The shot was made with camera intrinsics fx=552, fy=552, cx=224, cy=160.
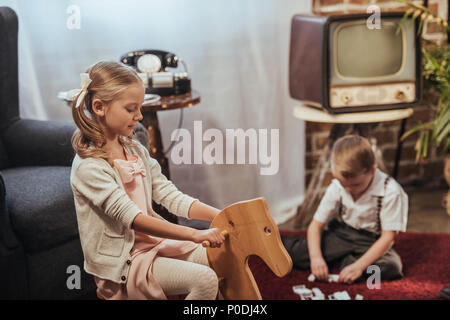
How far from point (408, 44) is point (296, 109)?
16.2 inches

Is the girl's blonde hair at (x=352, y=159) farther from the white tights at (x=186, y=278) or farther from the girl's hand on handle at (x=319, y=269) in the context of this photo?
the white tights at (x=186, y=278)

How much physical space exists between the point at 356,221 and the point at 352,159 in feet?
0.83

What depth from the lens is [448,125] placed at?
1901 millimetres

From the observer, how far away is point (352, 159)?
1.50 metres

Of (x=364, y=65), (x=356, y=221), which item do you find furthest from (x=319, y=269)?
(x=364, y=65)

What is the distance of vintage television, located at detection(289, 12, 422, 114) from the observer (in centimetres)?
174

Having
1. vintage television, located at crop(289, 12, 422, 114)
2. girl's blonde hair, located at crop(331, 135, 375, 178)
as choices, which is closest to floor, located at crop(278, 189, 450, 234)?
girl's blonde hair, located at crop(331, 135, 375, 178)

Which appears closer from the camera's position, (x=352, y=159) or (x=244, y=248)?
(x=244, y=248)

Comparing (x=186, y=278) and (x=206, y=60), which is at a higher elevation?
(x=206, y=60)

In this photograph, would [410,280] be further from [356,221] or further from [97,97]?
[97,97]

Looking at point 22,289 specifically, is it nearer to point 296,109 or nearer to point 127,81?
point 127,81

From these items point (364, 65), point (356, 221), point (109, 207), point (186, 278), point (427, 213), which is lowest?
point (427, 213)

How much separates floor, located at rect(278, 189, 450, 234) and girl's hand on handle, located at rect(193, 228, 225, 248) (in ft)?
2.82

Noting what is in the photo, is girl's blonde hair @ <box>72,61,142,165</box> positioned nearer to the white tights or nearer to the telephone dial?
the white tights
